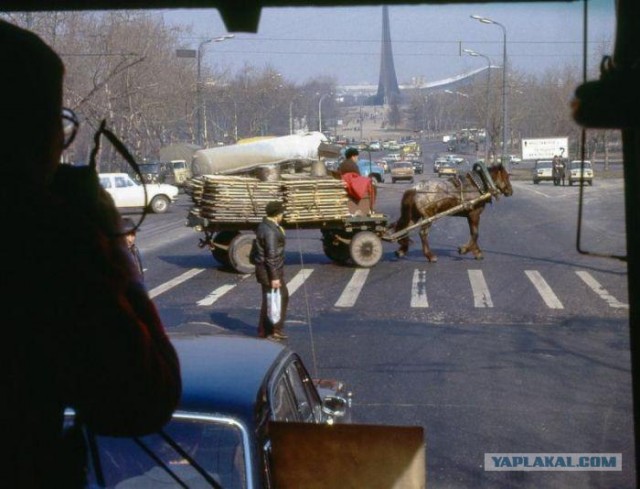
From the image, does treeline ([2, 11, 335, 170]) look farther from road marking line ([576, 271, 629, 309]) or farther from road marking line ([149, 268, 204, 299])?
road marking line ([149, 268, 204, 299])

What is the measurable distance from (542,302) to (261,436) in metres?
12.9

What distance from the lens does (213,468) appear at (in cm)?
390

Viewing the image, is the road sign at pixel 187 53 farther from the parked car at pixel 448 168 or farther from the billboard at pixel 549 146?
the parked car at pixel 448 168

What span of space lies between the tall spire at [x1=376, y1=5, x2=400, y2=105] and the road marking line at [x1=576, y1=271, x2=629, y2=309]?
12.8 metres

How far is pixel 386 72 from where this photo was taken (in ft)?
10.4

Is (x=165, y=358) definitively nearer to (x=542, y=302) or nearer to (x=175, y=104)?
(x=175, y=104)

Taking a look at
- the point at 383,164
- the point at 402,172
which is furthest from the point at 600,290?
the point at 402,172

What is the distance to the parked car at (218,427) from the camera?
12.3 ft

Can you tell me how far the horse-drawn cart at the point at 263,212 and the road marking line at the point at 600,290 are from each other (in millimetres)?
3885

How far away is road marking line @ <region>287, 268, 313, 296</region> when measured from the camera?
18156mm

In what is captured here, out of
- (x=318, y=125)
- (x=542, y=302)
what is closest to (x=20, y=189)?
(x=318, y=125)

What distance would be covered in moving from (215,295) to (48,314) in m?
16.1

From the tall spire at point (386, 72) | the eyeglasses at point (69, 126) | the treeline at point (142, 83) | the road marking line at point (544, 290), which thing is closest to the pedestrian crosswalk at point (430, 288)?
the road marking line at point (544, 290)

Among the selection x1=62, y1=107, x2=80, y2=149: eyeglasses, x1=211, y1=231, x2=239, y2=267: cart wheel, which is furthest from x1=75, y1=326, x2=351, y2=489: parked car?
x1=211, y1=231, x2=239, y2=267: cart wheel
